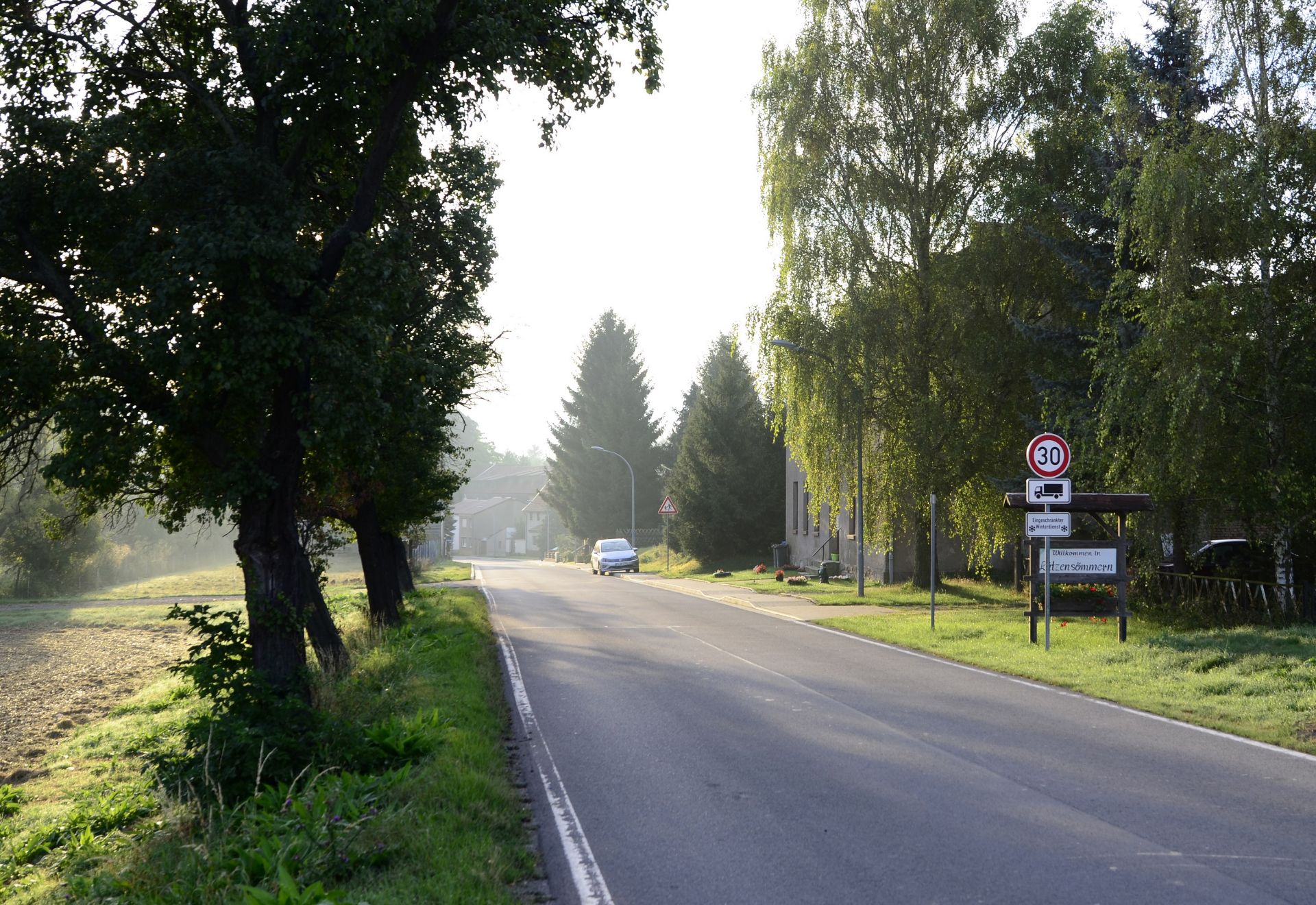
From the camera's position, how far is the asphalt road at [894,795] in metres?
5.80

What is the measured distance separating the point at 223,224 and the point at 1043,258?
19.6m

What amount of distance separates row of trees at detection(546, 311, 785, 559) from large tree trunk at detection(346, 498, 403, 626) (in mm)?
28613

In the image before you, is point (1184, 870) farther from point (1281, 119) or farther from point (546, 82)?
point (1281, 119)

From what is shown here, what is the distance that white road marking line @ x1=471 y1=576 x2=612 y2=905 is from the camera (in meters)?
5.80

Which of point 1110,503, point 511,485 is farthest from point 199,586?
point 511,485

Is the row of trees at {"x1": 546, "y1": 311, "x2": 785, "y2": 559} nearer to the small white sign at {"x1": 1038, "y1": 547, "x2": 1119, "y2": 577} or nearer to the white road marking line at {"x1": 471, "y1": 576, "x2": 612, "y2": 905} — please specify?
the small white sign at {"x1": 1038, "y1": 547, "x2": 1119, "y2": 577}

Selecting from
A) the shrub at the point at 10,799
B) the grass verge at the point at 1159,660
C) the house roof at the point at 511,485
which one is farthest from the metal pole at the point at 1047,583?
the house roof at the point at 511,485

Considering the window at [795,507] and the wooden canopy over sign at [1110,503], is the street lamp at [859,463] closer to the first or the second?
the wooden canopy over sign at [1110,503]

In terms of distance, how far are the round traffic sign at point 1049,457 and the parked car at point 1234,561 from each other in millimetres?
4503

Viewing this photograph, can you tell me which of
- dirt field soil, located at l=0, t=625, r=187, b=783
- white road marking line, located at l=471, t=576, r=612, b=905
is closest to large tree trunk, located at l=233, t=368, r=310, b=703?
white road marking line, located at l=471, t=576, r=612, b=905

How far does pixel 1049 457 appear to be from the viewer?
16.2 meters

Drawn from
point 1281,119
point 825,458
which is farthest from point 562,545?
point 1281,119

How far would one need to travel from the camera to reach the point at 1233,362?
53.0 ft

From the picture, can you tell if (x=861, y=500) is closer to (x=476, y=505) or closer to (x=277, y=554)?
(x=277, y=554)
